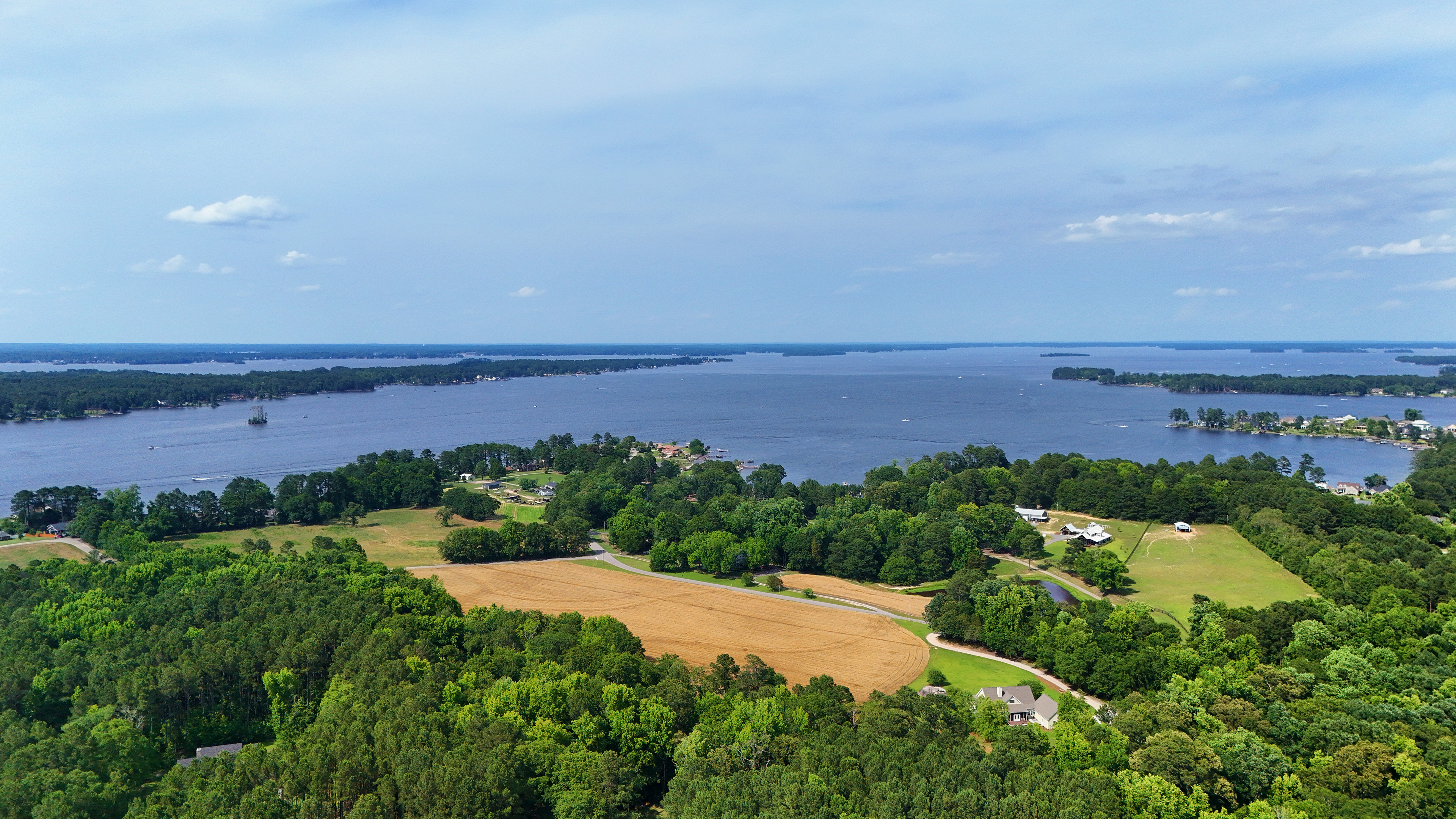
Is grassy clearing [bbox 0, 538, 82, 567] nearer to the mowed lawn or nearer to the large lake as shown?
the large lake

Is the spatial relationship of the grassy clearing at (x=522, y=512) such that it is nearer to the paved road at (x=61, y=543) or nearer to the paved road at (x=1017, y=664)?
the paved road at (x=61, y=543)

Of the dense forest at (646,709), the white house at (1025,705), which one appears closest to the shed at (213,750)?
the dense forest at (646,709)

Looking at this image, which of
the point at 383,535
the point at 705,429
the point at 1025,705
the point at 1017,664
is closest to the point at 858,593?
the point at 1017,664

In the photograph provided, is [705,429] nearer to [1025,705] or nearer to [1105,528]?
[1105,528]

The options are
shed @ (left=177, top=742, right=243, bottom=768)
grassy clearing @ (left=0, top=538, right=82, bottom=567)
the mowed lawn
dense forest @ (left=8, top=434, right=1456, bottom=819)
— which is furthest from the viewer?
grassy clearing @ (left=0, top=538, right=82, bottom=567)

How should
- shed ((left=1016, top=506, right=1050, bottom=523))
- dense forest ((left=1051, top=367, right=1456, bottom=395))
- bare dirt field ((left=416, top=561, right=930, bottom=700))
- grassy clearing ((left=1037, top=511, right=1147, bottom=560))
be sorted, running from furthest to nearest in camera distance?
dense forest ((left=1051, top=367, right=1456, bottom=395)) < shed ((left=1016, top=506, right=1050, bottom=523)) < grassy clearing ((left=1037, top=511, right=1147, bottom=560)) < bare dirt field ((left=416, top=561, right=930, bottom=700))

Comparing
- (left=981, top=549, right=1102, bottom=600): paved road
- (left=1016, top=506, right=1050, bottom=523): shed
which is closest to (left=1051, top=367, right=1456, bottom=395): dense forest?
(left=1016, top=506, right=1050, bottom=523): shed

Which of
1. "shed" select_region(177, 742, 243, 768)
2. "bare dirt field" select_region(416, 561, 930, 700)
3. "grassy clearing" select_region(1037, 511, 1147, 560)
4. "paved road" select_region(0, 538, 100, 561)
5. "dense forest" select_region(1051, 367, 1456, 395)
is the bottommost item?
"bare dirt field" select_region(416, 561, 930, 700)
